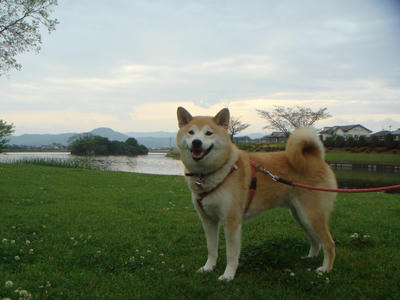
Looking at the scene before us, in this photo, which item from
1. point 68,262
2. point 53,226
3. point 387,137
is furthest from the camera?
point 387,137

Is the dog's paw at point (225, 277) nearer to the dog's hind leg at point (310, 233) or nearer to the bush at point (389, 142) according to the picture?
the dog's hind leg at point (310, 233)

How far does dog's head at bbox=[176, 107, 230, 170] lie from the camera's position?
3799 millimetres

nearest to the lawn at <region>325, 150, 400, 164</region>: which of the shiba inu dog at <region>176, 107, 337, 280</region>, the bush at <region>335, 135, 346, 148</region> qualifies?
the bush at <region>335, 135, 346, 148</region>

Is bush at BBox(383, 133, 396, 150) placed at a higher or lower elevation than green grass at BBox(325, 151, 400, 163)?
higher

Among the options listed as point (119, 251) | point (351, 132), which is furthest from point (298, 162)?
point (351, 132)

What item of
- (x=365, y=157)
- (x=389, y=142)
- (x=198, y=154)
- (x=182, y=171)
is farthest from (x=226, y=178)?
(x=389, y=142)

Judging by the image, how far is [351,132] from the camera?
294 feet

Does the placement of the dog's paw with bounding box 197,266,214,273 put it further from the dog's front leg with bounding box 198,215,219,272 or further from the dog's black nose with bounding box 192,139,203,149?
the dog's black nose with bounding box 192,139,203,149

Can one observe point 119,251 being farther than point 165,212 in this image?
No

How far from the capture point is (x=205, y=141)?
12.4 ft

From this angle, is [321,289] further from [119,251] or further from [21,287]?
[21,287]

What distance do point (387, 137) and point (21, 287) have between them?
5680 cm

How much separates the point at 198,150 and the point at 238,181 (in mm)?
764

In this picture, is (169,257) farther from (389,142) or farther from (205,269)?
(389,142)
